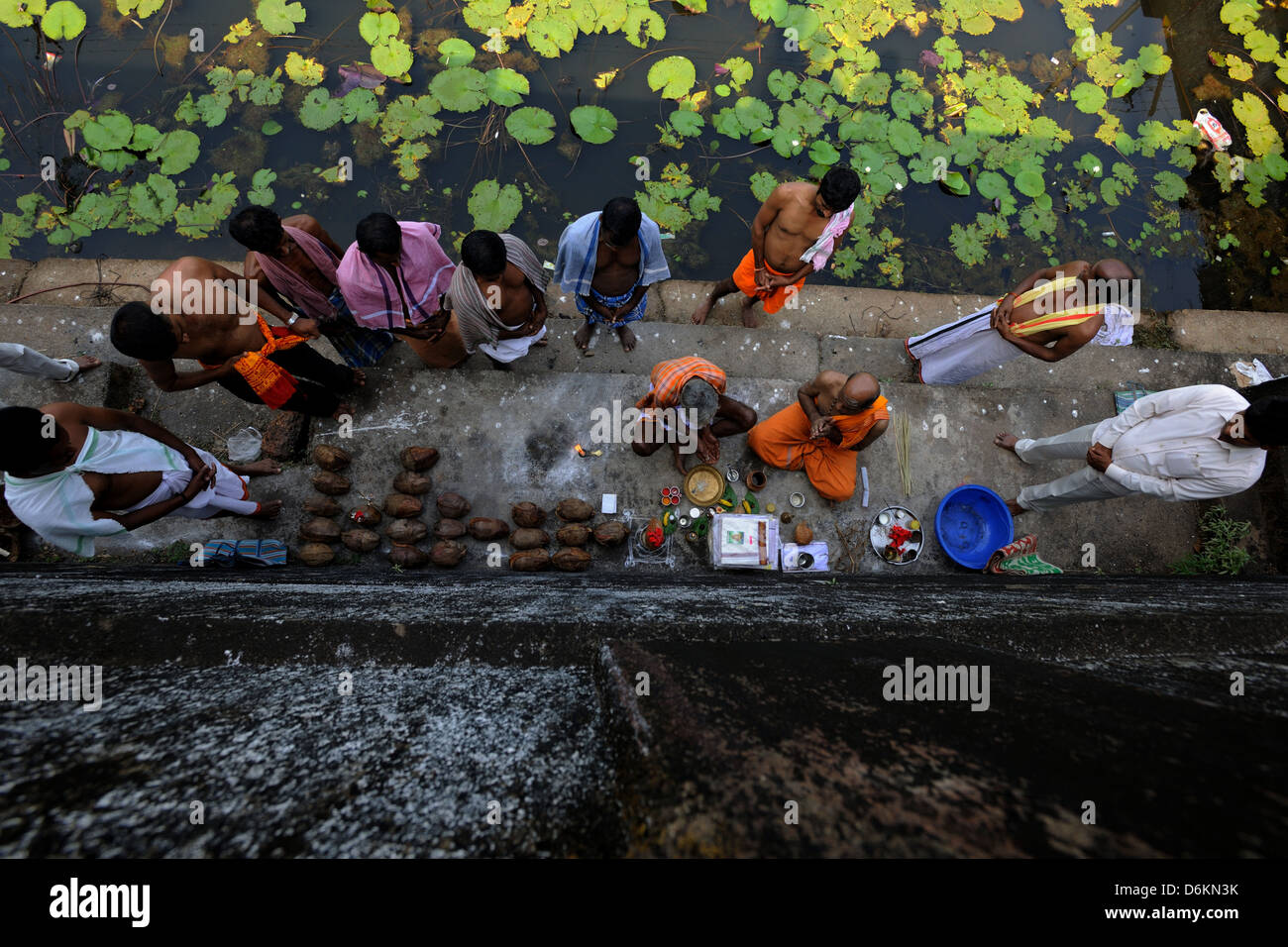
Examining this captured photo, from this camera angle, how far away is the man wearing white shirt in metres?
2.68

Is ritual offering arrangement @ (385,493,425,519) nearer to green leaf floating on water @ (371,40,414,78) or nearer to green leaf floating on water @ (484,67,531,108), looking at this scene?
green leaf floating on water @ (484,67,531,108)

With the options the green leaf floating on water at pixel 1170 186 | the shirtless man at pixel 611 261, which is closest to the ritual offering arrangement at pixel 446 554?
the shirtless man at pixel 611 261

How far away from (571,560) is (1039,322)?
3.44 meters

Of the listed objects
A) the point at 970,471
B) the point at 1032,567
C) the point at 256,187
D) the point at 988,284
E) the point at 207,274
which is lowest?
the point at 1032,567

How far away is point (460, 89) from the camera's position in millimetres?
5379

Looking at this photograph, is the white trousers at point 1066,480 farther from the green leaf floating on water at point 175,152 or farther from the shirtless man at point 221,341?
the green leaf floating on water at point 175,152

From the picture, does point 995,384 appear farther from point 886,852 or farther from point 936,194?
point 886,852

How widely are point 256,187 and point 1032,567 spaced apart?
7.72 meters

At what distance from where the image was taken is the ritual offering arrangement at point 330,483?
11.3 ft

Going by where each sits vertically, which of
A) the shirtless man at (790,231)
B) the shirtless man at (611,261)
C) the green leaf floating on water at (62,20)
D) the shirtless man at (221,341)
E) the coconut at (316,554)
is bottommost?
the coconut at (316,554)

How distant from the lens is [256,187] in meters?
5.23

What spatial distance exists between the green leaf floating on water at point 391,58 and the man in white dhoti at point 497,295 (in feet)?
12.2

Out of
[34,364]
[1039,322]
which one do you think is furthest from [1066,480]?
[34,364]
